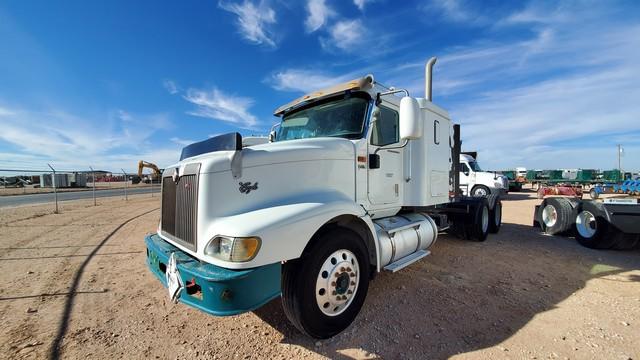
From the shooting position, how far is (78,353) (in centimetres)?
260

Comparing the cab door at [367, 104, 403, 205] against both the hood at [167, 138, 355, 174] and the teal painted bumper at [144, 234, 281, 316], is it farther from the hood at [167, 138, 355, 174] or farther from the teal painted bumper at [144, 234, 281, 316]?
the teal painted bumper at [144, 234, 281, 316]

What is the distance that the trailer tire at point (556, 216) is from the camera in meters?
6.67

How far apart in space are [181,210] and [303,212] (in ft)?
4.25

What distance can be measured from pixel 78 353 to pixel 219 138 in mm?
2283

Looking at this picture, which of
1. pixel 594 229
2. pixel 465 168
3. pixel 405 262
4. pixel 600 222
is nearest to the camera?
pixel 405 262

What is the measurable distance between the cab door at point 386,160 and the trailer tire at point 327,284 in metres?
1.02

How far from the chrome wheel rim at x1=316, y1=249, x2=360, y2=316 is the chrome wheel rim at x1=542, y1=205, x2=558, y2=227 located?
21.4ft

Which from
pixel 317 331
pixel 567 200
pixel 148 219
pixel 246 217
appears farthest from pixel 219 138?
pixel 148 219

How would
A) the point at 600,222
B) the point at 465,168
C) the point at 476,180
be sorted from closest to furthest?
1. the point at 600,222
2. the point at 476,180
3. the point at 465,168

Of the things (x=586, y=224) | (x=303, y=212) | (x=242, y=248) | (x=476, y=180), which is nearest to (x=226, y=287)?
(x=242, y=248)

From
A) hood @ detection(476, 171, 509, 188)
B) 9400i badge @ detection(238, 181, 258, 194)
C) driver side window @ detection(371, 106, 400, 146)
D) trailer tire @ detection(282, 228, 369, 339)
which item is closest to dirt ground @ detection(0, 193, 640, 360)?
trailer tire @ detection(282, 228, 369, 339)

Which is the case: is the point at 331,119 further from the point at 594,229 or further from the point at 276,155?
the point at 594,229

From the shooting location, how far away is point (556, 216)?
6.98 meters

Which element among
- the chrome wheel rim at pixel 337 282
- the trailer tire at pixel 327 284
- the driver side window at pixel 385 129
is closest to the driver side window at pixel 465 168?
the driver side window at pixel 385 129
